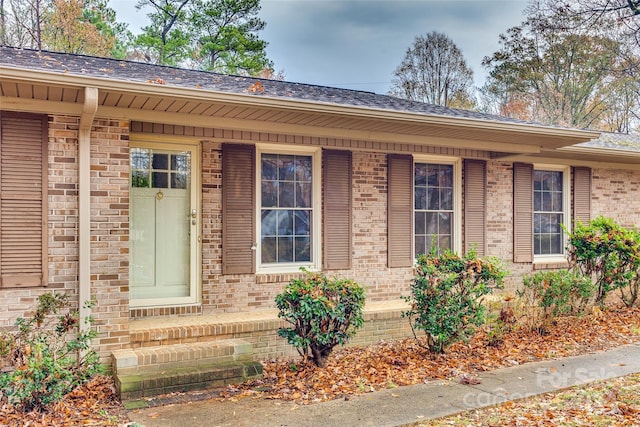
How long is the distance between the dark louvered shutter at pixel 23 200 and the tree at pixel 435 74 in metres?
20.4

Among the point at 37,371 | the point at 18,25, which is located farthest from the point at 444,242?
the point at 18,25

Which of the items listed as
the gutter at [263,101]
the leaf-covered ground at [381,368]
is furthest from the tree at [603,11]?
the leaf-covered ground at [381,368]

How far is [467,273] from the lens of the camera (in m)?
5.60

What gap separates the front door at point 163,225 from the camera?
19.6 feet

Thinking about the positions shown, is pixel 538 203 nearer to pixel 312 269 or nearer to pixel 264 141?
pixel 312 269

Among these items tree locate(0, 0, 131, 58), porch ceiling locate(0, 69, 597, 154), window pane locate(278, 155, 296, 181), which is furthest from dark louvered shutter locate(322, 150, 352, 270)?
tree locate(0, 0, 131, 58)

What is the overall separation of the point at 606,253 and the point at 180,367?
6.10 meters

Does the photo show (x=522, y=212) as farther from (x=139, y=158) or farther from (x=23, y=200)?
(x=23, y=200)

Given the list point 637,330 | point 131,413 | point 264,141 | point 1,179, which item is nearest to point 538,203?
Answer: point 637,330

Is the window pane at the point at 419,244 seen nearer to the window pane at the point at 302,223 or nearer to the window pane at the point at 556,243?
the window pane at the point at 302,223

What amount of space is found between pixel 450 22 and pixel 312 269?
815 inches

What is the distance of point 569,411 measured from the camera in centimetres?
411

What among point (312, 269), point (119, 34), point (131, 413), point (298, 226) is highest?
point (119, 34)

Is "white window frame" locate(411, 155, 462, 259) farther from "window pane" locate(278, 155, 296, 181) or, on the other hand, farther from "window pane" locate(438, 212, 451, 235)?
"window pane" locate(278, 155, 296, 181)
